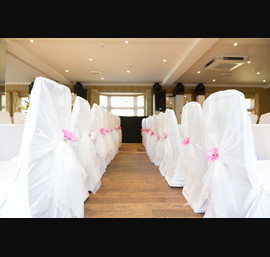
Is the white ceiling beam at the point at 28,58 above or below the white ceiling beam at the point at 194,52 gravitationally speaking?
above

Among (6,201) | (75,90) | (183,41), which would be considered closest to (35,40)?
(183,41)

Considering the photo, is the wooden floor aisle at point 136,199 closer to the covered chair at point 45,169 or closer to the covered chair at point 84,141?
the covered chair at point 84,141

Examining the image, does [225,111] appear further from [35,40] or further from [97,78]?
[97,78]

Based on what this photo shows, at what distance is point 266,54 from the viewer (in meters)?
6.13

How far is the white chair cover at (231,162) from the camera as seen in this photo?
1.04m

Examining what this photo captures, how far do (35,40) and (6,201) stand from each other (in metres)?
5.41

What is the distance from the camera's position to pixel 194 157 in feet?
5.62

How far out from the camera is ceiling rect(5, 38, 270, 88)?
513 centimetres

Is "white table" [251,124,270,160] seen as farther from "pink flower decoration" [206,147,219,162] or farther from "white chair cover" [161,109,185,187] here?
"pink flower decoration" [206,147,219,162]

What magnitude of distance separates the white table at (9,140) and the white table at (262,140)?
2.25m

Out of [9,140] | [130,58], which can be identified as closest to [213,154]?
[9,140]

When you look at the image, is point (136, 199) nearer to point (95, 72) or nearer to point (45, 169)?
point (45, 169)

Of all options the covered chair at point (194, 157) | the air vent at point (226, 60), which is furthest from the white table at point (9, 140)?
the air vent at point (226, 60)

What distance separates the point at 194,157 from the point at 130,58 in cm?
553
